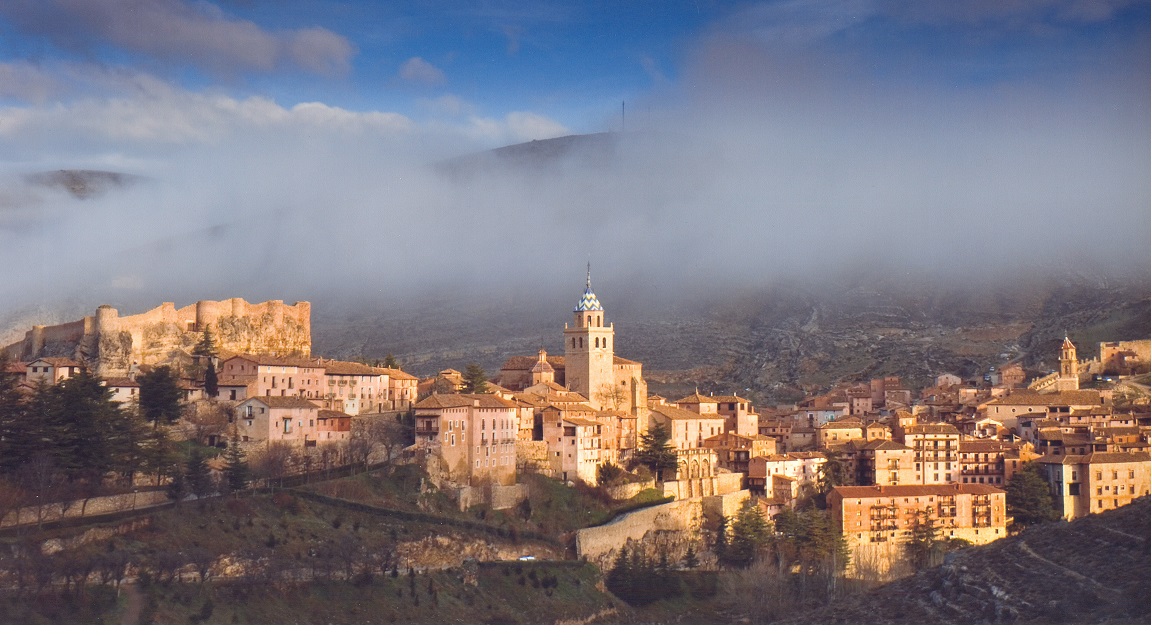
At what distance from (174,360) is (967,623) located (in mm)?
19276

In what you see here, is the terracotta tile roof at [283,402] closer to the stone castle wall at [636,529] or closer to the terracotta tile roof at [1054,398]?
the stone castle wall at [636,529]

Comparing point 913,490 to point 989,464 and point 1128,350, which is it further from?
point 1128,350

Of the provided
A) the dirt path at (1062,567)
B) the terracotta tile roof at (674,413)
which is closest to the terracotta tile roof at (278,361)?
the terracotta tile roof at (674,413)

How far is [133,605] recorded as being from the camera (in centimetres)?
2161

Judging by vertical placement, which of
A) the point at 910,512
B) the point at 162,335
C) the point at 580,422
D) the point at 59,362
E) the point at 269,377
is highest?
the point at 162,335

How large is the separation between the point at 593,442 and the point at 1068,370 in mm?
21036

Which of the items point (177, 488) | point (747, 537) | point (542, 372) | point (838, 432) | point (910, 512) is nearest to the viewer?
point (177, 488)

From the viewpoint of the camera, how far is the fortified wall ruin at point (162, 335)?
106 ft

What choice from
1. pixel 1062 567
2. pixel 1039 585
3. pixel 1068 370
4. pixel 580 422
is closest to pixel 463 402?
pixel 580 422

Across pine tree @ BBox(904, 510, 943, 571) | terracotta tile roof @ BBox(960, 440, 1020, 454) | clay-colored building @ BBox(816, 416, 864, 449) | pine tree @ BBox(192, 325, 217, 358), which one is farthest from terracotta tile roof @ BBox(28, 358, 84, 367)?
terracotta tile roof @ BBox(960, 440, 1020, 454)

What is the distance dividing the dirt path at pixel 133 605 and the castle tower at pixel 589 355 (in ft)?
53.8

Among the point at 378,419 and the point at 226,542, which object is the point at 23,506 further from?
the point at 378,419

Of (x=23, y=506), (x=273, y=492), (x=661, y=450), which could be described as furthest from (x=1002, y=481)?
(x=23, y=506)

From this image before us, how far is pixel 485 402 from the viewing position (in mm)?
31016
